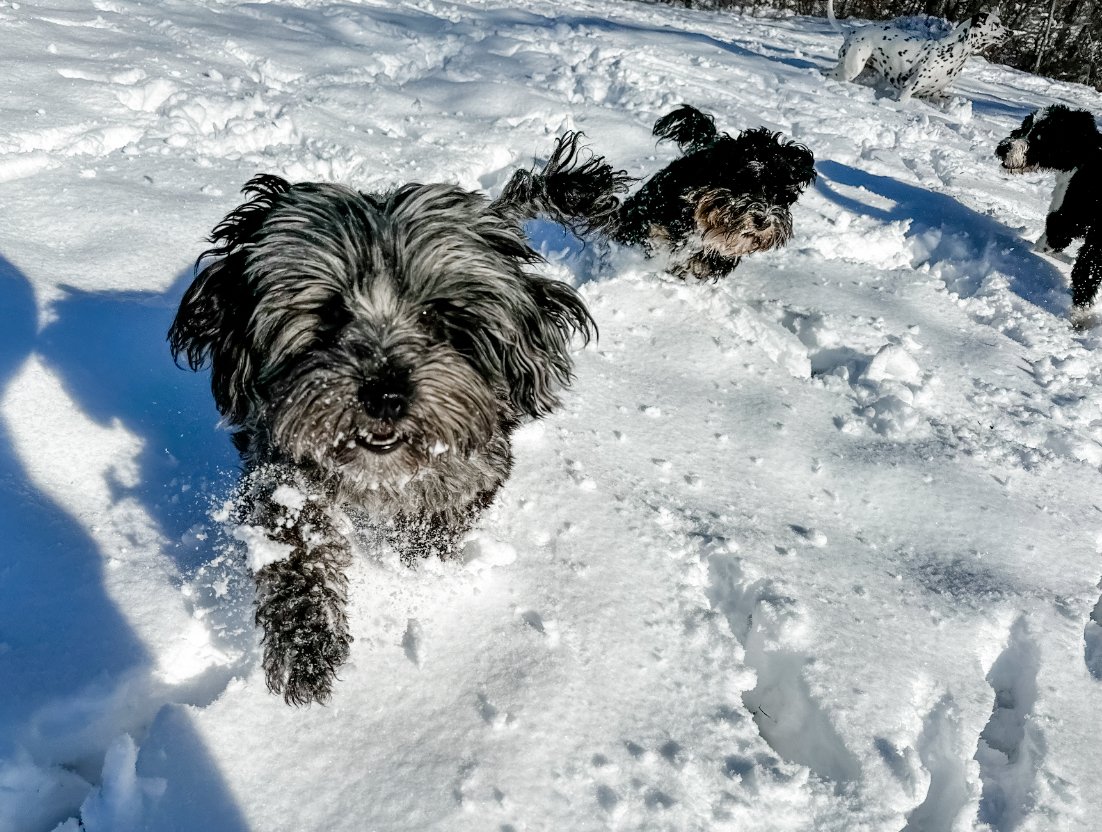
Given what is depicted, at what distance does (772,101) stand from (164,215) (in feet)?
25.3

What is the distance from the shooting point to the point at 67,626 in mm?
2307

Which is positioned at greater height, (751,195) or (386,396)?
(751,195)

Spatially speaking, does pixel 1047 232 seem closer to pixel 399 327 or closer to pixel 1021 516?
pixel 1021 516

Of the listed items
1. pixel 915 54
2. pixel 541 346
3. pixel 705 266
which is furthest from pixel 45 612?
pixel 915 54

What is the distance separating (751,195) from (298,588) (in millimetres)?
3917

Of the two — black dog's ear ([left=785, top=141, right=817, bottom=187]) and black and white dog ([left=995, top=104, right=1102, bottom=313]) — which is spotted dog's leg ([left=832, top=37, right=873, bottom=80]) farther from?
black dog's ear ([left=785, top=141, right=817, bottom=187])

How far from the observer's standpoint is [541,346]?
2562 mm

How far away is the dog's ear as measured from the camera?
2510 mm

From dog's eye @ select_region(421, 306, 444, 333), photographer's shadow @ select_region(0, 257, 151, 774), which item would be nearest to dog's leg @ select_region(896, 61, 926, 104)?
dog's eye @ select_region(421, 306, 444, 333)

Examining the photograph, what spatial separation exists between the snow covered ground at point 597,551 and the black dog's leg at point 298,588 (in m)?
0.16

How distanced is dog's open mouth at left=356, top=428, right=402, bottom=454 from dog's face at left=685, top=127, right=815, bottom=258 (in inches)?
132

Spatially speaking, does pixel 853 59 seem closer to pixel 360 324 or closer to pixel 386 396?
pixel 360 324

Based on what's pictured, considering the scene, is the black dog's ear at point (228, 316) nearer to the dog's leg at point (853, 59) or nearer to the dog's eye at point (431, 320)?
the dog's eye at point (431, 320)

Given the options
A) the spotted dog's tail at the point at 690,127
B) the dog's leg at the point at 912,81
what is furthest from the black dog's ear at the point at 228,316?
the dog's leg at the point at 912,81
